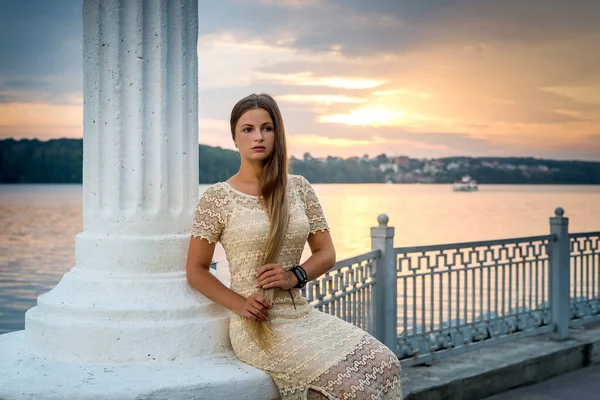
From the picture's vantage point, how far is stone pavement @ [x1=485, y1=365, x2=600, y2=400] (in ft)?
18.7

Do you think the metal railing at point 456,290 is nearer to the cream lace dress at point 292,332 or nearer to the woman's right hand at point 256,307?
the cream lace dress at point 292,332

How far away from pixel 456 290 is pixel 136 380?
396 centimetres

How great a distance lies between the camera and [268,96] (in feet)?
10.4

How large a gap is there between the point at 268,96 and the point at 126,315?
3.52 feet

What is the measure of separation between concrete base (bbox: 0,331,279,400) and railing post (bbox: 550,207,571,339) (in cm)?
466

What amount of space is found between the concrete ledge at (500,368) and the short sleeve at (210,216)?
2574mm

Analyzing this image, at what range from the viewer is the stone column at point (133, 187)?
10.4 ft

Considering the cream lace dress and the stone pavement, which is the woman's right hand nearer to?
the cream lace dress

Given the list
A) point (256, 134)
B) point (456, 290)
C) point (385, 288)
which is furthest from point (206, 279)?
point (456, 290)

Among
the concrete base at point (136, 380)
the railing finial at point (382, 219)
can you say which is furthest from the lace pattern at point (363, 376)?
the railing finial at point (382, 219)

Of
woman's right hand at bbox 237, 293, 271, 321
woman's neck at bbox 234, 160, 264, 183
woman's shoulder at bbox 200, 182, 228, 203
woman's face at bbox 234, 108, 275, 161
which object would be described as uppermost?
woman's face at bbox 234, 108, 275, 161

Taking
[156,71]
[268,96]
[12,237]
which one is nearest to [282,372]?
[268,96]

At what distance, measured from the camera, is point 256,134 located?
10.2 ft

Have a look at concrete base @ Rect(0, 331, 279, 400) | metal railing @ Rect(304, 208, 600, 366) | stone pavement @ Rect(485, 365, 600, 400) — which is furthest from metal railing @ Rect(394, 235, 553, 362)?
concrete base @ Rect(0, 331, 279, 400)
